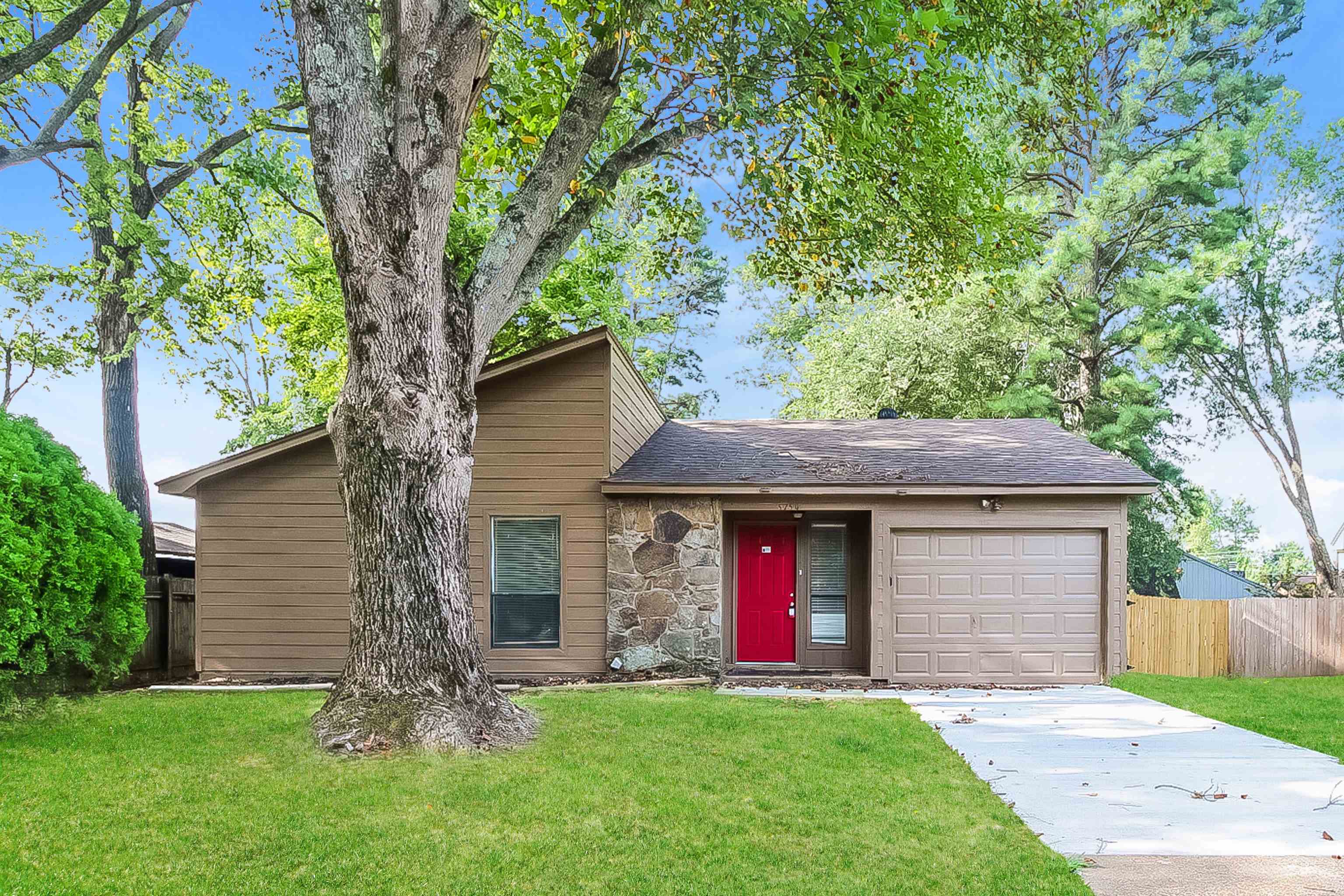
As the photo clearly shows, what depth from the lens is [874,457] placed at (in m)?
10.3

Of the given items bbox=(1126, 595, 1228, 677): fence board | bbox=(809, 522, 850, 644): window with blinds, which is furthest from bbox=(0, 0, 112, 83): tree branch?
bbox=(1126, 595, 1228, 677): fence board

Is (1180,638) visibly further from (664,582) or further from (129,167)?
(129,167)

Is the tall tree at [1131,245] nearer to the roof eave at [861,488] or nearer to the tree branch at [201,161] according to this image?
the roof eave at [861,488]

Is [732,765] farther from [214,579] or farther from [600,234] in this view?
[600,234]

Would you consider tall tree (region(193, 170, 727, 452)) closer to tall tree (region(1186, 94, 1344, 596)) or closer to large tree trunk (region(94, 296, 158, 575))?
large tree trunk (region(94, 296, 158, 575))

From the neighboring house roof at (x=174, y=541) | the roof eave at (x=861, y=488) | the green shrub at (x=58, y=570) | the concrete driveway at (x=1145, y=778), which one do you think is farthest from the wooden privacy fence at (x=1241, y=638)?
the neighboring house roof at (x=174, y=541)

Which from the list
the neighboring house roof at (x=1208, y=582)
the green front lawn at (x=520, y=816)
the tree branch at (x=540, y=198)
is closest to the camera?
the green front lawn at (x=520, y=816)

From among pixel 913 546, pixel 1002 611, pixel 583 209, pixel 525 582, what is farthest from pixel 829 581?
pixel 583 209

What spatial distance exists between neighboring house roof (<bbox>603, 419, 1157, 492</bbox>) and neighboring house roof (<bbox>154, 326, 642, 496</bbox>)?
1567 millimetres

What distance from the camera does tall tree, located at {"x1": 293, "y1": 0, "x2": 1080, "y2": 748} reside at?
5.78 meters

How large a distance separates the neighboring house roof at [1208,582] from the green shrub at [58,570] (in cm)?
3267

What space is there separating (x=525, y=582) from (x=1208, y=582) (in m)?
31.1

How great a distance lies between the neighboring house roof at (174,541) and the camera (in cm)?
1320

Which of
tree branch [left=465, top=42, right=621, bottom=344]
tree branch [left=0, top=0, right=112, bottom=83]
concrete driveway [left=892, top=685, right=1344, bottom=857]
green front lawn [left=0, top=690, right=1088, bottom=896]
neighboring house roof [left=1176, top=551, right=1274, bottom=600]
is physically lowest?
neighboring house roof [left=1176, top=551, right=1274, bottom=600]
